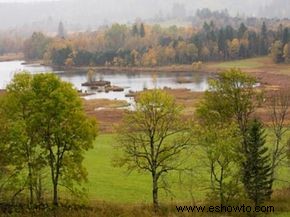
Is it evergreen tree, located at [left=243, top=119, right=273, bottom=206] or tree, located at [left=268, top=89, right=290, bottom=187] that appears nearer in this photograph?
evergreen tree, located at [left=243, top=119, right=273, bottom=206]

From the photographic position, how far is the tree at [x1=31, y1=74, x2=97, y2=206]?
33000 mm

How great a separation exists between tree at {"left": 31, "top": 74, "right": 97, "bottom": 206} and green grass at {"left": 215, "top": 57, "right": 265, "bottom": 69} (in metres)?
140

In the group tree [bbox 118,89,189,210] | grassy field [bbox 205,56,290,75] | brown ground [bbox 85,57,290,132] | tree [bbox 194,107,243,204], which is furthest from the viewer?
grassy field [bbox 205,56,290,75]

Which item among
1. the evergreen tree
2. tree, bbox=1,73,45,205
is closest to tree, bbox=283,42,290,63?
the evergreen tree

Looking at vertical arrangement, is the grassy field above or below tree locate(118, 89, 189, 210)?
below

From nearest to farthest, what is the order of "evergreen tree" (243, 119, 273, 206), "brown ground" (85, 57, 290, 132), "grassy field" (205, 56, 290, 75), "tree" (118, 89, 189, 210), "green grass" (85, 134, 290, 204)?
"evergreen tree" (243, 119, 273, 206) → "tree" (118, 89, 189, 210) → "green grass" (85, 134, 290, 204) → "brown ground" (85, 57, 290, 132) → "grassy field" (205, 56, 290, 75)

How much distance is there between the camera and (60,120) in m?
33.1

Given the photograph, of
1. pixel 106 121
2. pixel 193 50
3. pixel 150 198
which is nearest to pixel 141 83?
pixel 193 50

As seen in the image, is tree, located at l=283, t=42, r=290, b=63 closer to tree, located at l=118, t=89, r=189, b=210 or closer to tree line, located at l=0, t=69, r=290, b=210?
tree line, located at l=0, t=69, r=290, b=210

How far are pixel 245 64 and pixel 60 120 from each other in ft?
494

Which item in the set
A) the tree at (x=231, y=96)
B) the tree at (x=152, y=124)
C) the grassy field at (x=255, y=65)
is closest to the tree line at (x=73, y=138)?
the tree at (x=152, y=124)

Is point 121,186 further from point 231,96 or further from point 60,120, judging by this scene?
point 60,120

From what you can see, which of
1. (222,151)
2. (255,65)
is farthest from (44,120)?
(255,65)

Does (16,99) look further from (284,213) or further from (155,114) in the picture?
(284,213)
